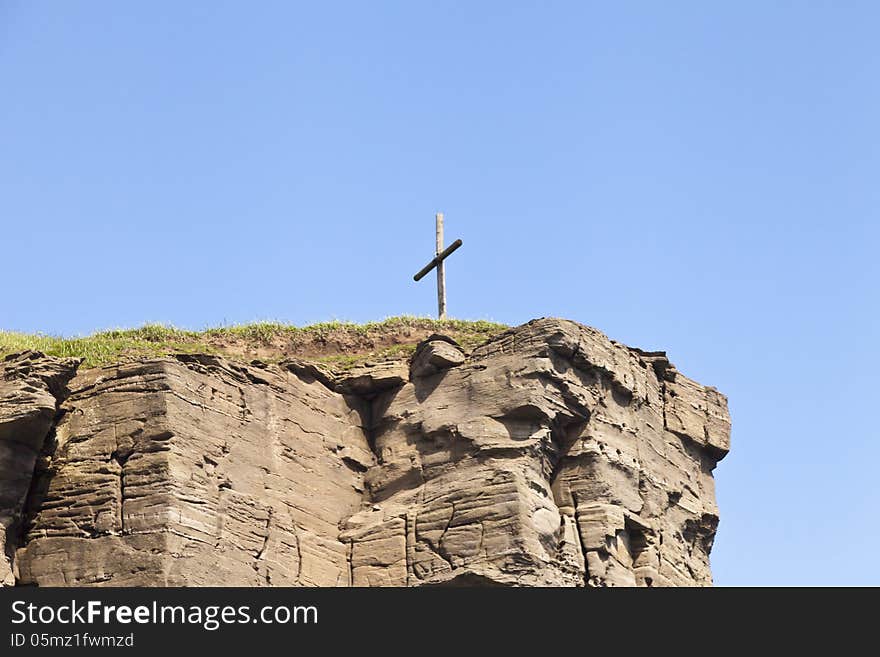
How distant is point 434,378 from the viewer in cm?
4725

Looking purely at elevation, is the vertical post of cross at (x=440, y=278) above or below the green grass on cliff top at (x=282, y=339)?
above

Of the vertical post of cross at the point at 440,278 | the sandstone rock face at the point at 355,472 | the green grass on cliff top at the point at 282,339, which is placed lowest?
the sandstone rock face at the point at 355,472

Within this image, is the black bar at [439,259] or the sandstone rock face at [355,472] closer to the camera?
A: the sandstone rock face at [355,472]

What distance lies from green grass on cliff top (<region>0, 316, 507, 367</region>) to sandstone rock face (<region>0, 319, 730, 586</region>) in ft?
4.88

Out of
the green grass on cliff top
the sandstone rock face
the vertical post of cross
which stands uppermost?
the vertical post of cross

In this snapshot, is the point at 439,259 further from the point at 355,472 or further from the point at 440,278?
the point at 355,472

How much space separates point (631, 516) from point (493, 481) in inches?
151

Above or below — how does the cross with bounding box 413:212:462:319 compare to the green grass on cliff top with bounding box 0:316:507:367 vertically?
above

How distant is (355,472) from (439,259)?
394 inches

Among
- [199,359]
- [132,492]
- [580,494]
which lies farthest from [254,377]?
[580,494]

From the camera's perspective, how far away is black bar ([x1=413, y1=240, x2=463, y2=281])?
55188 millimetres

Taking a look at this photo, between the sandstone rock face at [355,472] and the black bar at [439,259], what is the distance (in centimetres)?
748

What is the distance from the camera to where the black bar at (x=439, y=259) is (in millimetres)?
55188

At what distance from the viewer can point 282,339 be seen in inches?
1943
